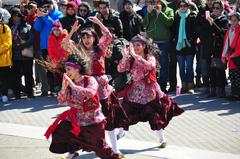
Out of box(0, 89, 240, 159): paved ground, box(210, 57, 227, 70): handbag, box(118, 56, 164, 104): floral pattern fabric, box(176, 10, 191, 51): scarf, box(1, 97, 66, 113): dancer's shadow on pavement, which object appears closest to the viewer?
box(0, 89, 240, 159): paved ground

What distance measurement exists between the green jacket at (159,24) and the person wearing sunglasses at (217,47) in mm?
826

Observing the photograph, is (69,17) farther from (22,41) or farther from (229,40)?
(229,40)

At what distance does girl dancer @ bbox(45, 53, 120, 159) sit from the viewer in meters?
6.93

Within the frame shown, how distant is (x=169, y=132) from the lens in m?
8.92

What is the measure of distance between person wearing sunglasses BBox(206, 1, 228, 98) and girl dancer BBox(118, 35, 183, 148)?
3.27m

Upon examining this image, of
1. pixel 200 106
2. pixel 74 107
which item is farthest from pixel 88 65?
pixel 200 106

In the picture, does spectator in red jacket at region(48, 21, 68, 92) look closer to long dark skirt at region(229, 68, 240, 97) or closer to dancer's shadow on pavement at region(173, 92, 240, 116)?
dancer's shadow on pavement at region(173, 92, 240, 116)

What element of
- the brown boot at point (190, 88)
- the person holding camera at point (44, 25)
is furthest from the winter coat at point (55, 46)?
the brown boot at point (190, 88)

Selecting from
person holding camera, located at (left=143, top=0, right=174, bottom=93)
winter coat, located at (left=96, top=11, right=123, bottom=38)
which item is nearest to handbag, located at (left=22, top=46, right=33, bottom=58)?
winter coat, located at (left=96, top=11, right=123, bottom=38)

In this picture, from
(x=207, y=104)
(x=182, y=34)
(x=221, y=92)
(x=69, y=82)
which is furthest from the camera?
(x=182, y=34)

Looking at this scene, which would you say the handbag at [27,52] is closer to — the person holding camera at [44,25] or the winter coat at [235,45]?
the person holding camera at [44,25]

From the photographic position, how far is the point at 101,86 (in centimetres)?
805

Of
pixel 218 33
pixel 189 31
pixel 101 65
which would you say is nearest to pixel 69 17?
pixel 189 31

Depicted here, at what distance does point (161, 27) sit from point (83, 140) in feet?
17.0
